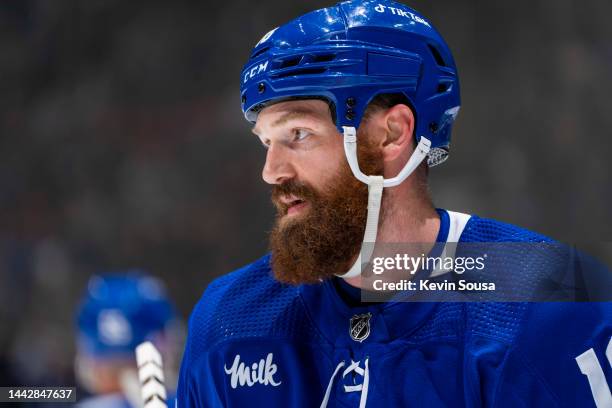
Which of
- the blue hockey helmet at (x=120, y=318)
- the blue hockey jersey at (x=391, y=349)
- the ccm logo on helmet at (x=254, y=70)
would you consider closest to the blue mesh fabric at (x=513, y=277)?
the blue hockey jersey at (x=391, y=349)

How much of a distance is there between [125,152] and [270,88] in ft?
14.7

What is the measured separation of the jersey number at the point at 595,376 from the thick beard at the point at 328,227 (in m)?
0.54

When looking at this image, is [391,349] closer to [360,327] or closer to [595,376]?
[360,327]

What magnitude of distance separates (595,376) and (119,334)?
7.10ft

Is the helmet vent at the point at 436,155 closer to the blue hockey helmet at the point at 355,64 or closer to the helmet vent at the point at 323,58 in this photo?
the blue hockey helmet at the point at 355,64

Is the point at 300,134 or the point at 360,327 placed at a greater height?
the point at 300,134

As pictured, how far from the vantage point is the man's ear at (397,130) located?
1.84 m

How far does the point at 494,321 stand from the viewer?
159 cm

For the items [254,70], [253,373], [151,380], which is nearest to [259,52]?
[254,70]

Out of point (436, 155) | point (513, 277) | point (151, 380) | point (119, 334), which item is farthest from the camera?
point (119, 334)

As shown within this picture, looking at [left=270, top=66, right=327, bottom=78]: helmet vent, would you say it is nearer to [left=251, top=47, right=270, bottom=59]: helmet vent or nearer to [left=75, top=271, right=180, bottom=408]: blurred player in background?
[left=251, top=47, right=270, bottom=59]: helmet vent

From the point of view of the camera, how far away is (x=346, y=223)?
1.81 m

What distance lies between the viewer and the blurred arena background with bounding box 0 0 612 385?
4.95 meters

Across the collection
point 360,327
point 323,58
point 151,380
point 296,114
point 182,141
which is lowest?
point 151,380
